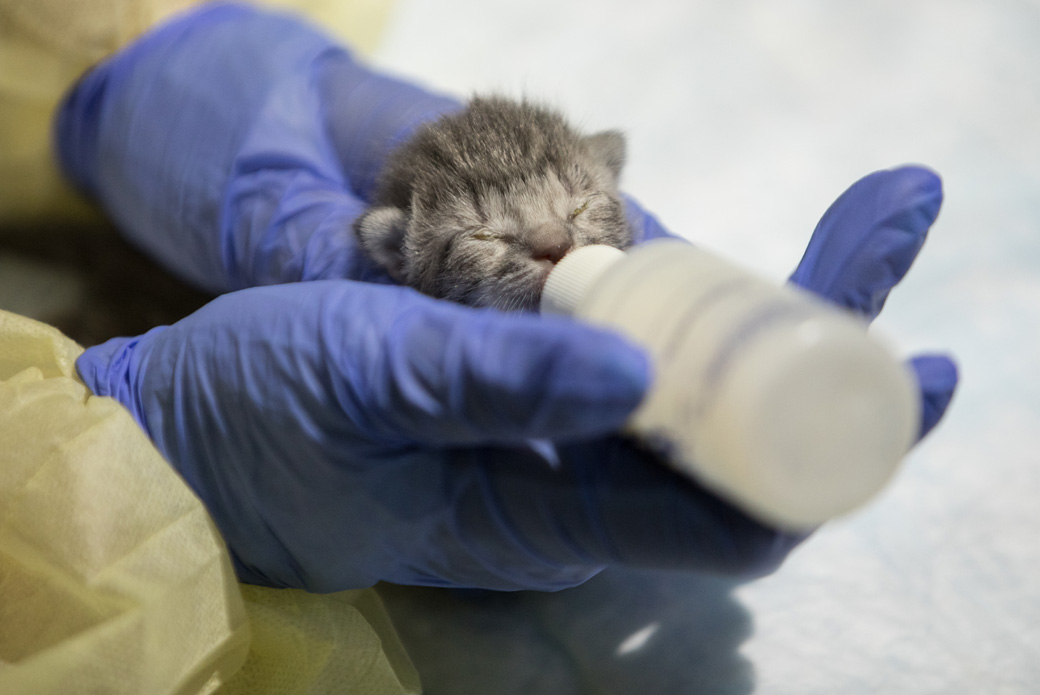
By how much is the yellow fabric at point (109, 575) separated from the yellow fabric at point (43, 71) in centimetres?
88

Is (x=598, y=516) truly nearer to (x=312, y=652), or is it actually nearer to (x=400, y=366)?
(x=400, y=366)

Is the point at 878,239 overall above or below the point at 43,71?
above

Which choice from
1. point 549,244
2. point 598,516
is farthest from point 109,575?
point 549,244

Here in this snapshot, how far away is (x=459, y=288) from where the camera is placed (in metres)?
1.14

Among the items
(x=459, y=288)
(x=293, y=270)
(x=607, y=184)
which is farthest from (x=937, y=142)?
(x=293, y=270)

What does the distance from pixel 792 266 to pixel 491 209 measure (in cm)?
97

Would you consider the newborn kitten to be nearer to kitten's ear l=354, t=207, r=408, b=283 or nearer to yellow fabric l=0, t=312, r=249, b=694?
kitten's ear l=354, t=207, r=408, b=283

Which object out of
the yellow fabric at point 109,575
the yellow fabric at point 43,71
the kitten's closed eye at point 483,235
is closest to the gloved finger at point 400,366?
the yellow fabric at point 109,575

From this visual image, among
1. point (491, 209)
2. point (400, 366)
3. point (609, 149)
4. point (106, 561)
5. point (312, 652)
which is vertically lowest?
point (312, 652)

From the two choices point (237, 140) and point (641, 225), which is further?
point (237, 140)

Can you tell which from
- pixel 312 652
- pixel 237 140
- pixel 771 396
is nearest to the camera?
pixel 771 396

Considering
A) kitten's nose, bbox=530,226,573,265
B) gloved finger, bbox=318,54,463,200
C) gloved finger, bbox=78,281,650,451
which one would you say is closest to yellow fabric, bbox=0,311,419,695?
gloved finger, bbox=78,281,650,451

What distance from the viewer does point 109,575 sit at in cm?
91

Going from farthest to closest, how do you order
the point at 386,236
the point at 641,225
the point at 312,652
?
the point at 641,225
the point at 386,236
the point at 312,652
